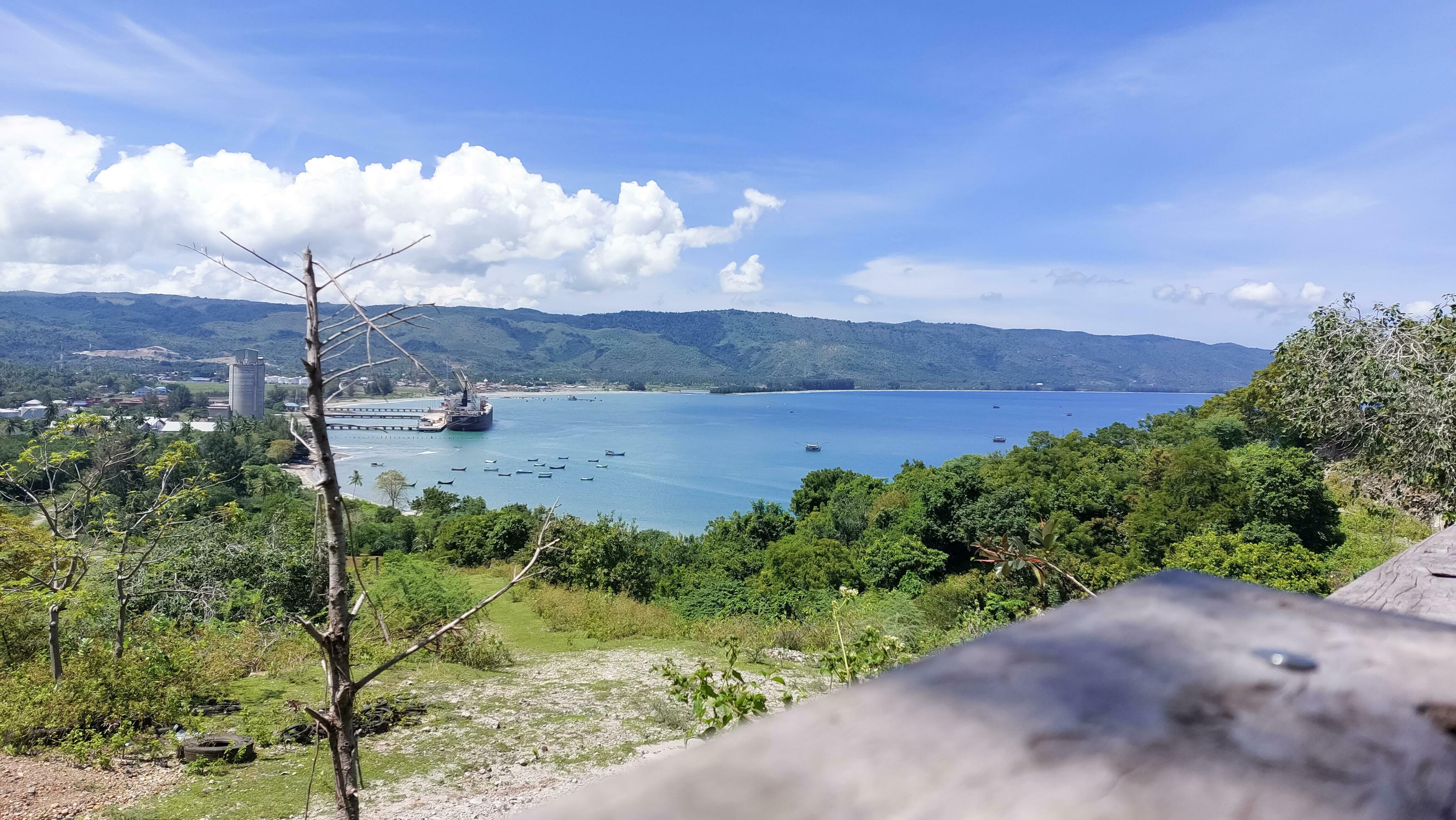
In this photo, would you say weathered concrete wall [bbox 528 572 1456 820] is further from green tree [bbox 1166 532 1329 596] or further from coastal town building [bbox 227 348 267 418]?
coastal town building [bbox 227 348 267 418]

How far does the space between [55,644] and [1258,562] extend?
596 inches

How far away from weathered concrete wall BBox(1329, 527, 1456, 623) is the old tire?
8.10 m

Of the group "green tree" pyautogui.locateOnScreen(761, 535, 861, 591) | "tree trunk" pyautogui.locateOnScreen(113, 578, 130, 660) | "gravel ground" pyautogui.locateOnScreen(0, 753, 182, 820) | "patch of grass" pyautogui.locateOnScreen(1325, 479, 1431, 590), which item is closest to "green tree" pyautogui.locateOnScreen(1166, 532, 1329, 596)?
"patch of grass" pyautogui.locateOnScreen(1325, 479, 1431, 590)

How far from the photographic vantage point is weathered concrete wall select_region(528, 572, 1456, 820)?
284 mm

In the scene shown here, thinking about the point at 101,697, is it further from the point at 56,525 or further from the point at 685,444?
the point at 685,444

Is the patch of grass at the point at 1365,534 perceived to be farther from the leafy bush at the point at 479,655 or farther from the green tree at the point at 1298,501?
the leafy bush at the point at 479,655

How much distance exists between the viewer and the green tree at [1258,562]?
1030 cm

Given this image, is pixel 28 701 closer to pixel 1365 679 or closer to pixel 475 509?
pixel 1365 679

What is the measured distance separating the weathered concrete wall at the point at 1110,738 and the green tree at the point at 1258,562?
1118 cm

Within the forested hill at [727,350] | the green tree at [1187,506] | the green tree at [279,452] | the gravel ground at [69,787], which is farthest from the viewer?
the forested hill at [727,350]

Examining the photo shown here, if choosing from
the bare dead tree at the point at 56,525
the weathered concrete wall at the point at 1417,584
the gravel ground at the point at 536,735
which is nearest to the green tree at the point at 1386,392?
the gravel ground at the point at 536,735

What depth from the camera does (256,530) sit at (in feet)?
51.3

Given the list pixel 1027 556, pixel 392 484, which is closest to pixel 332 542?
pixel 1027 556

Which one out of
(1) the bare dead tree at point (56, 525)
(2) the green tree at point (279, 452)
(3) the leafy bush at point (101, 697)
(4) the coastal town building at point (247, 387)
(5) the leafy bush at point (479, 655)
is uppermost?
(4) the coastal town building at point (247, 387)
